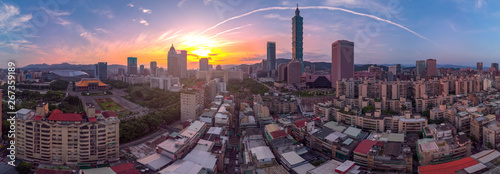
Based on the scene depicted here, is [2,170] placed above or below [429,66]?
below

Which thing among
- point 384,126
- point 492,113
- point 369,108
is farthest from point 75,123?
point 492,113

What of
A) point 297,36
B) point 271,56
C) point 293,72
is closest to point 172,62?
point 293,72

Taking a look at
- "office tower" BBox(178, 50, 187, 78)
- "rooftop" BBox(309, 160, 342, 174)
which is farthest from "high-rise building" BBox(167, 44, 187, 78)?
"rooftop" BBox(309, 160, 342, 174)

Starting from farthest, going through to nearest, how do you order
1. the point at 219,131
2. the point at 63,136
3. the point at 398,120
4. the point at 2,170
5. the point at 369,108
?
the point at 369,108 → the point at 398,120 → the point at 219,131 → the point at 63,136 → the point at 2,170

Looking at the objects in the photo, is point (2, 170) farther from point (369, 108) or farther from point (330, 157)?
point (369, 108)

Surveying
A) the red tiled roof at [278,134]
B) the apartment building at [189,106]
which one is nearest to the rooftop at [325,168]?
the red tiled roof at [278,134]

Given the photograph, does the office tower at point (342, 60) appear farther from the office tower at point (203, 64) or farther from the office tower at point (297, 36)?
the office tower at point (203, 64)

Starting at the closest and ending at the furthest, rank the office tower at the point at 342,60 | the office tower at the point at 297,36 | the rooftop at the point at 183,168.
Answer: the rooftop at the point at 183,168, the office tower at the point at 342,60, the office tower at the point at 297,36
